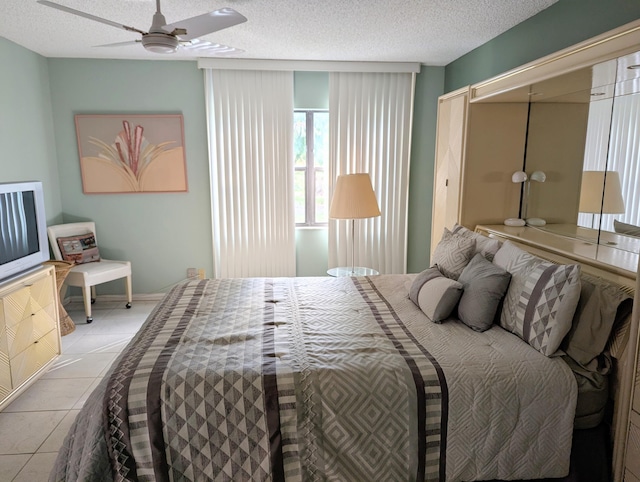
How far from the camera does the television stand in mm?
2744

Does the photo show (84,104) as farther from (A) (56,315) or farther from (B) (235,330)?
(B) (235,330)

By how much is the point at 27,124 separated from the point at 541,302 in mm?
4211

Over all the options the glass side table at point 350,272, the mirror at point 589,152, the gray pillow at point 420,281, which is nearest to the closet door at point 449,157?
the mirror at point 589,152

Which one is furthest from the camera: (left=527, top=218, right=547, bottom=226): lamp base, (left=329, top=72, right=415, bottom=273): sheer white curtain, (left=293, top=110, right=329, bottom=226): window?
(left=293, top=110, right=329, bottom=226): window

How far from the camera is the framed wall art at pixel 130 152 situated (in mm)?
4359

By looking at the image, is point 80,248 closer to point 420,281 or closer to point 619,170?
point 420,281

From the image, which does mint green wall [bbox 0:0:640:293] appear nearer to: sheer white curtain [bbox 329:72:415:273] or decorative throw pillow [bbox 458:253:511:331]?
sheer white curtain [bbox 329:72:415:273]

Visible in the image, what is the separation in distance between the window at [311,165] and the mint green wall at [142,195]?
0.96m

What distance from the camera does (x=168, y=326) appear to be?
Result: 2258 mm

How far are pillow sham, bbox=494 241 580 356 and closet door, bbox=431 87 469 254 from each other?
1.32 m

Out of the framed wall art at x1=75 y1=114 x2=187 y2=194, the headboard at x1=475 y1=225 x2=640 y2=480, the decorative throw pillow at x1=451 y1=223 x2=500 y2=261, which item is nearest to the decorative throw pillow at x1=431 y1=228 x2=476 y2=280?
the decorative throw pillow at x1=451 y1=223 x2=500 y2=261

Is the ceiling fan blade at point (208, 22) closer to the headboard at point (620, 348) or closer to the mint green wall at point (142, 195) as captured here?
the headboard at point (620, 348)

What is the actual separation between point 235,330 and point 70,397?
143 cm

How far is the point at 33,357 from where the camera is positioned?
2924 mm
